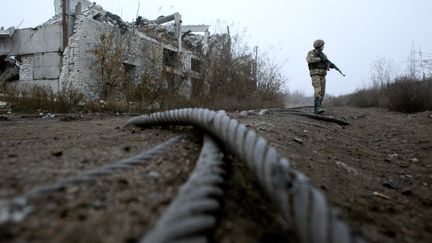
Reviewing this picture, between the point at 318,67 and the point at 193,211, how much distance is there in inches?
242

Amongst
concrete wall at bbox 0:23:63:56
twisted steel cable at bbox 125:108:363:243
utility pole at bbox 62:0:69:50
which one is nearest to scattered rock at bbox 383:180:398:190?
twisted steel cable at bbox 125:108:363:243

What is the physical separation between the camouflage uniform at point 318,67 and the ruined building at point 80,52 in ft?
14.5

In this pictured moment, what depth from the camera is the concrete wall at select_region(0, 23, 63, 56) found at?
37.7ft

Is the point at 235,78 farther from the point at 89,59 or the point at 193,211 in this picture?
the point at 193,211

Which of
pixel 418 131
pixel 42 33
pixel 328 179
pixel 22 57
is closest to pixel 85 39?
pixel 42 33

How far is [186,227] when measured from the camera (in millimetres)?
867

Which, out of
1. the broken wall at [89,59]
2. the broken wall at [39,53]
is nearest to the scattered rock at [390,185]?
the broken wall at [89,59]

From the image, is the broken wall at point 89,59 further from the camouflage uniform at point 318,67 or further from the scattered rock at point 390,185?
the scattered rock at point 390,185

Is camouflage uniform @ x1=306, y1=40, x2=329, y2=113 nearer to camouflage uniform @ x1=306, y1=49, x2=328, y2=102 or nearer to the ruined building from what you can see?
camouflage uniform @ x1=306, y1=49, x2=328, y2=102

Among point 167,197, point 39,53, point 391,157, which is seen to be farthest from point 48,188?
point 39,53

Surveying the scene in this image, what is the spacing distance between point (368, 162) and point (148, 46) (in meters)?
11.3

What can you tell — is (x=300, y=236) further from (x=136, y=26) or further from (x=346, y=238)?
(x=136, y=26)

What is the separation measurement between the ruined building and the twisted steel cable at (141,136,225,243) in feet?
28.7

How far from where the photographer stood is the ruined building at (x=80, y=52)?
1114cm
